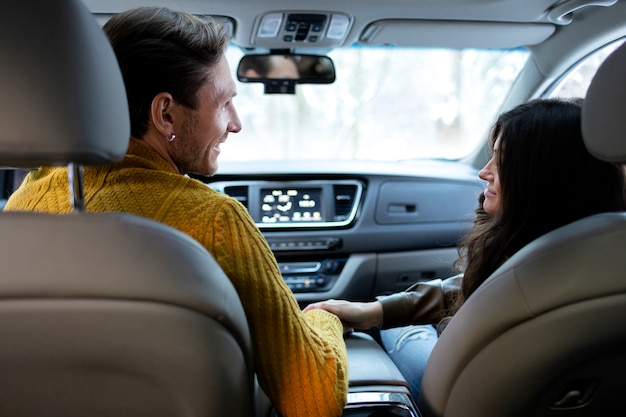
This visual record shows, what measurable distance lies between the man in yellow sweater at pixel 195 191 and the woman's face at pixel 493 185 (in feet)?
2.32

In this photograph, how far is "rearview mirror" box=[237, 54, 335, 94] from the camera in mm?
3447

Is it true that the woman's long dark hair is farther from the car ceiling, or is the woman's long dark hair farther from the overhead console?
the overhead console

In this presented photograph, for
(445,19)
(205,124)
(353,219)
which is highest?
(445,19)

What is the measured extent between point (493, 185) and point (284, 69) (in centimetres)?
168

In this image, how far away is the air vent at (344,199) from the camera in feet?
12.6

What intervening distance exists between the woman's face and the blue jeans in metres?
0.62

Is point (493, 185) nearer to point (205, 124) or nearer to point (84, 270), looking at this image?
point (205, 124)

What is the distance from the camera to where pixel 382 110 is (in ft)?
17.9

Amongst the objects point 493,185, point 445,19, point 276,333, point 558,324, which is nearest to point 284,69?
point 445,19

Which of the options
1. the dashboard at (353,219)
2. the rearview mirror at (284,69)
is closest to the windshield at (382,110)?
Answer: the dashboard at (353,219)

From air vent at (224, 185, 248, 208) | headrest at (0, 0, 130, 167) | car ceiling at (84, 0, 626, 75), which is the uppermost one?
car ceiling at (84, 0, 626, 75)

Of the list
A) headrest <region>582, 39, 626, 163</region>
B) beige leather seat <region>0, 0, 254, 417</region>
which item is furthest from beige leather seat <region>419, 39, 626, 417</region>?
beige leather seat <region>0, 0, 254, 417</region>

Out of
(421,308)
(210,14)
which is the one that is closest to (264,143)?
(210,14)

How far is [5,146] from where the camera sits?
108 cm
